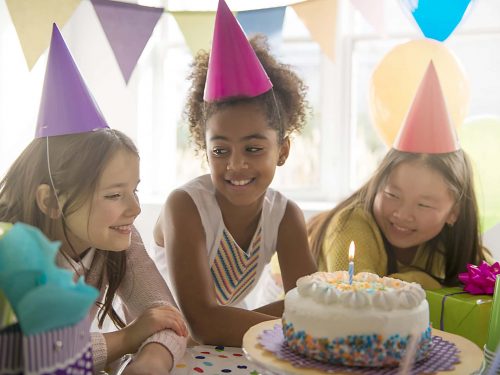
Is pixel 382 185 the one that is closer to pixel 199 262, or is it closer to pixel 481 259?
pixel 481 259

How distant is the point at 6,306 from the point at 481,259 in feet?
4.02

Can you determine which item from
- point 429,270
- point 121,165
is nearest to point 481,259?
point 429,270

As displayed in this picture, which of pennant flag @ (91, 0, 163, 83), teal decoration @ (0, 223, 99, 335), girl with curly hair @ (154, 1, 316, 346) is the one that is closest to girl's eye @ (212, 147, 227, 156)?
girl with curly hair @ (154, 1, 316, 346)

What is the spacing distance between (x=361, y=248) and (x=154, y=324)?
0.60 metres

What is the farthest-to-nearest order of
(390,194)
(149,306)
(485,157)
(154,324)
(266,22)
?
(485,157) < (266,22) < (390,194) < (149,306) < (154,324)

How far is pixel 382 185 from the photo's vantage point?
147 centimetres

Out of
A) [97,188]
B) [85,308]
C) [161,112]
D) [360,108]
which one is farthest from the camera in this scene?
[161,112]

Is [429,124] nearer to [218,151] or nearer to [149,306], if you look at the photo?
[218,151]

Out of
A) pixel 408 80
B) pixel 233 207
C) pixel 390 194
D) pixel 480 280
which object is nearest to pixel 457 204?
pixel 390 194

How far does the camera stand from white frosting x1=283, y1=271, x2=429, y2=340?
0.75 m

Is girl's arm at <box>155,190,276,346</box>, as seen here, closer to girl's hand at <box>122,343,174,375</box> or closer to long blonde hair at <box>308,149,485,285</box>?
girl's hand at <box>122,343,174,375</box>

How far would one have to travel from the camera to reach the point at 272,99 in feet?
4.30

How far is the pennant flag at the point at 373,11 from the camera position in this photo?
5.22 feet

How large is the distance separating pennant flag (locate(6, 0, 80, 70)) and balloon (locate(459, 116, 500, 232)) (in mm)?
1147
